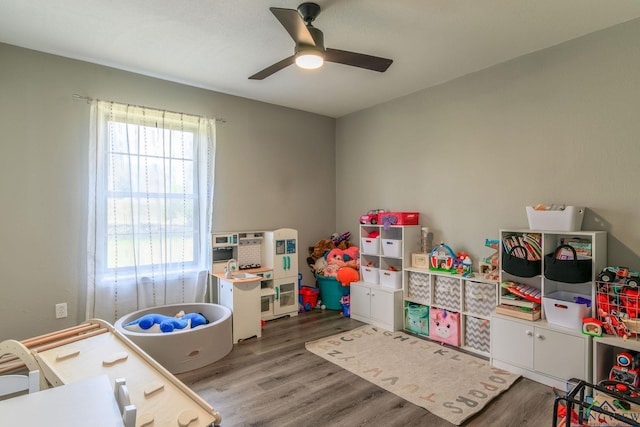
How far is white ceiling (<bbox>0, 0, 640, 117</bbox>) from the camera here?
2.24 m

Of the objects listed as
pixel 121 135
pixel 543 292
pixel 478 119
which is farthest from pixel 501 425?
pixel 121 135

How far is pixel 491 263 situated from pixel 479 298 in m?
0.33

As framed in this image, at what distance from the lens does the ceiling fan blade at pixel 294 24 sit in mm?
1790

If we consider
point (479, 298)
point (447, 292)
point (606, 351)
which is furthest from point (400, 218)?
point (606, 351)

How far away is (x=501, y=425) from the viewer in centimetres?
202

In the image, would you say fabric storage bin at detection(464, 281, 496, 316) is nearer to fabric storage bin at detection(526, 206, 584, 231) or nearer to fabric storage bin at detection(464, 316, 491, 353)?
fabric storage bin at detection(464, 316, 491, 353)

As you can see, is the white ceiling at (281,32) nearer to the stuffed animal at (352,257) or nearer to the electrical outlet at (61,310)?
the stuffed animal at (352,257)

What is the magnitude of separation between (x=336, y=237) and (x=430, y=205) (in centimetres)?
144

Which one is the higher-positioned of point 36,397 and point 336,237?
point 336,237

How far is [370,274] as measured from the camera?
3963mm

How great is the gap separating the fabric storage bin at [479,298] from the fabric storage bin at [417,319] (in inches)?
17.5

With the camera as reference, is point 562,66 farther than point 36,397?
Yes

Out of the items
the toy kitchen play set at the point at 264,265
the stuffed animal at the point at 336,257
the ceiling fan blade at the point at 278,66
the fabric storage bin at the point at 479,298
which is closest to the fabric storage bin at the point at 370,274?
the stuffed animal at the point at 336,257

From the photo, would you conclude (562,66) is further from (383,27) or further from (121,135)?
(121,135)
